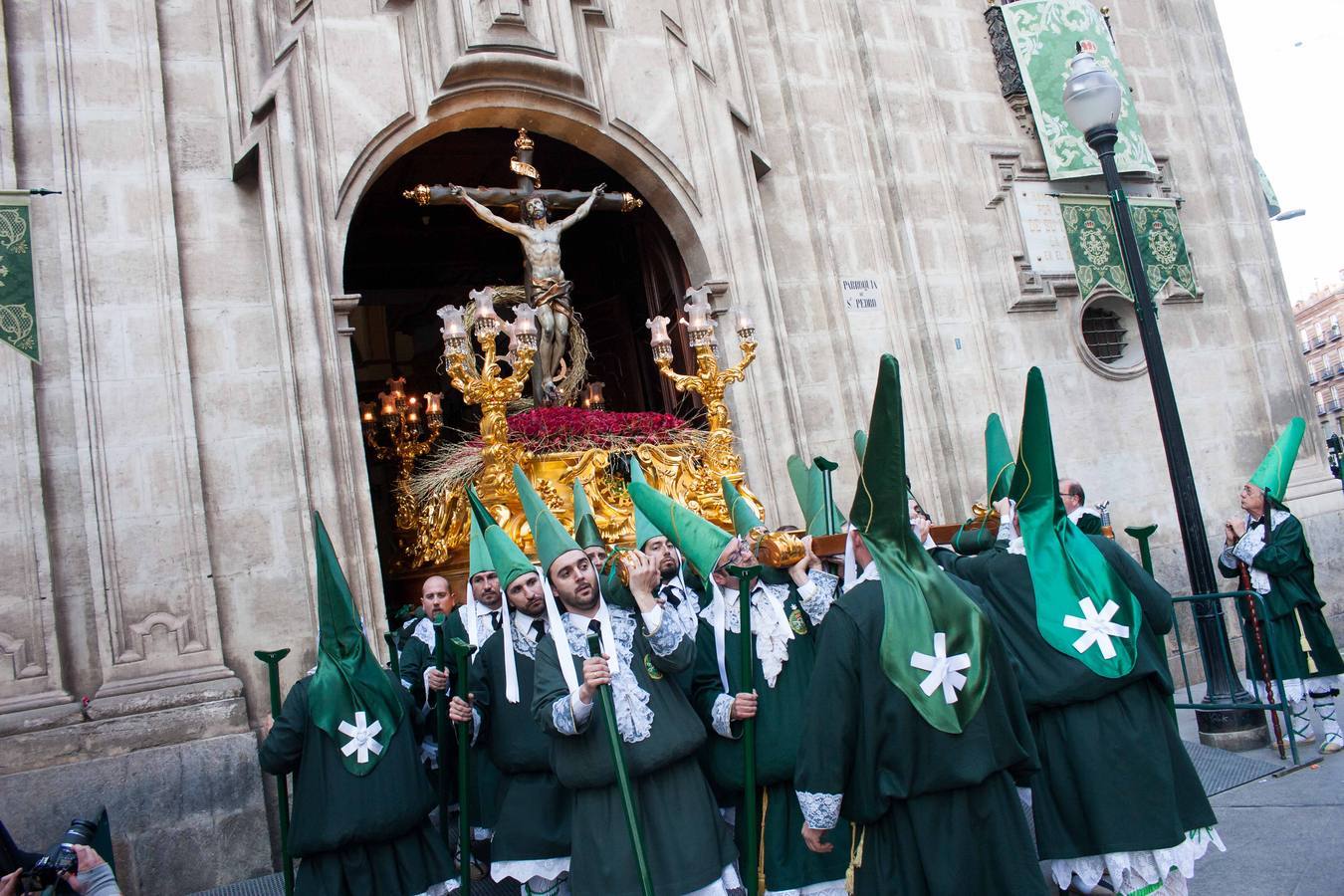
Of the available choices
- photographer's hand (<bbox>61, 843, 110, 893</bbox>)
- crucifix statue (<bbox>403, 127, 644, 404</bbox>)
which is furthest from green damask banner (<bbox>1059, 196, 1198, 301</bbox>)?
photographer's hand (<bbox>61, 843, 110, 893</bbox>)

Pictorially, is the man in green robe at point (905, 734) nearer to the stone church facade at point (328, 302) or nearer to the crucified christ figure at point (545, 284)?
the stone church facade at point (328, 302)

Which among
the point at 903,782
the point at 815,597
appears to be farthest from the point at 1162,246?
the point at 903,782

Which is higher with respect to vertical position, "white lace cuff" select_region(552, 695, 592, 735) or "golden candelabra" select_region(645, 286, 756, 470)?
"golden candelabra" select_region(645, 286, 756, 470)

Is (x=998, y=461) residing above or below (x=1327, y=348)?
below

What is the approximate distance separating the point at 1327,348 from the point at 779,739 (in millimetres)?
83008

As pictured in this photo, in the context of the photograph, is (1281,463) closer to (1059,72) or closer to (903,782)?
(903,782)

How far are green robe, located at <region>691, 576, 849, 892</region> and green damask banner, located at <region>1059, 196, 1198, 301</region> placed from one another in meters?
9.34

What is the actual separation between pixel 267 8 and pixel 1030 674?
8.46 metres

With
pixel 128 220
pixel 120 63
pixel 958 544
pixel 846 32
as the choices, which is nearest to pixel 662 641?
pixel 958 544

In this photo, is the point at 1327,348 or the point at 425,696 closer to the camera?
the point at 425,696

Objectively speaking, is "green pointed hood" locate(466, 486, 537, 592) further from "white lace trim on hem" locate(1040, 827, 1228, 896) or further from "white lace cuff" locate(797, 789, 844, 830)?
"white lace trim on hem" locate(1040, 827, 1228, 896)

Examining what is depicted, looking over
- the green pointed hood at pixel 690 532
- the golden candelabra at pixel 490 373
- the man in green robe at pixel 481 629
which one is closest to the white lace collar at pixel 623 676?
the green pointed hood at pixel 690 532

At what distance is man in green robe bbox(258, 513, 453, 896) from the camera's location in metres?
5.05

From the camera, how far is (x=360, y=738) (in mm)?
5152
